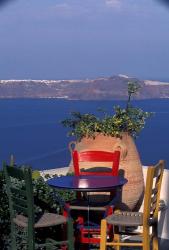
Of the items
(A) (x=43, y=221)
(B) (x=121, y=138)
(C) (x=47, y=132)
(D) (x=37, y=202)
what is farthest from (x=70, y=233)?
(C) (x=47, y=132)

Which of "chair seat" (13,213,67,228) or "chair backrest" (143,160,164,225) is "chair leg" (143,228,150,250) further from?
"chair seat" (13,213,67,228)

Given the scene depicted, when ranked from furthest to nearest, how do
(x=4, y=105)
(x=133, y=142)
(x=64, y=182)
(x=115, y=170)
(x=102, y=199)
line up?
(x=4, y=105)
(x=133, y=142)
(x=102, y=199)
(x=115, y=170)
(x=64, y=182)

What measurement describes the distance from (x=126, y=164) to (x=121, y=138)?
217 mm

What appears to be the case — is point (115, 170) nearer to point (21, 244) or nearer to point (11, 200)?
point (21, 244)

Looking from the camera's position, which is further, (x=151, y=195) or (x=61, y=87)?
(x=61, y=87)

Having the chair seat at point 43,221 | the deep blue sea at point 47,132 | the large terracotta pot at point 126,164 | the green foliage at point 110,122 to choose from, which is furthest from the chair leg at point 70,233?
the deep blue sea at point 47,132

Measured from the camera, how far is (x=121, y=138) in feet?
15.3

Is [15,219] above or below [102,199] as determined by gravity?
above

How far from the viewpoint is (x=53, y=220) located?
275 centimetres

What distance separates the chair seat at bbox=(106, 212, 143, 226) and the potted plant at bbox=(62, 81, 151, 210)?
1.59m

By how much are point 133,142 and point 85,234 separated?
164 cm

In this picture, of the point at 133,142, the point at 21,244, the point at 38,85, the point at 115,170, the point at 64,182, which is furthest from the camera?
the point at 38,85

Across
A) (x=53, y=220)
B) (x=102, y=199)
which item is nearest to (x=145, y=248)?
(x=53, y=220)

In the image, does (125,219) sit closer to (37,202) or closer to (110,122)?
(37,202)
